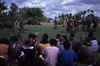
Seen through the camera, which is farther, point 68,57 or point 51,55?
point 51,55

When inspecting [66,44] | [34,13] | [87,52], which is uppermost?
[66,44]

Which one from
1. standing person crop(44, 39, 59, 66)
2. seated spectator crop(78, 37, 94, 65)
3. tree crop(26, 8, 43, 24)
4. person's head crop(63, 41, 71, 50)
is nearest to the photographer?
person's head crop(63, 41, 71, 50)

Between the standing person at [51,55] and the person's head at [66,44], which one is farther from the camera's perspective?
the standing person at [51,55]

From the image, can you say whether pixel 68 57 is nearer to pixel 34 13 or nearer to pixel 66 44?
pixel 66 44

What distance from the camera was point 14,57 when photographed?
11383mm

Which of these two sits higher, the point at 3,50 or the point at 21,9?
the point at 3,50

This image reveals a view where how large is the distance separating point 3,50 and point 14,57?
4.72ft

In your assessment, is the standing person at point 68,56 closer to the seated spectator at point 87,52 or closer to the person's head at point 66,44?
the person's head at point 66,44

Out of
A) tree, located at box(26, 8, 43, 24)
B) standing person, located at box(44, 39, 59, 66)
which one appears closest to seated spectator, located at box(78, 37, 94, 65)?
standing person, located at box(44, 39, 59, 66)

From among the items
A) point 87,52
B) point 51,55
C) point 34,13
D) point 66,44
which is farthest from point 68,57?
point 34,13

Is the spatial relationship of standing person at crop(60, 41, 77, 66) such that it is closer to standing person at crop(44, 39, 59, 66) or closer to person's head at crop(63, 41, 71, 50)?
person's head at crop(63, 41, 71, 50)

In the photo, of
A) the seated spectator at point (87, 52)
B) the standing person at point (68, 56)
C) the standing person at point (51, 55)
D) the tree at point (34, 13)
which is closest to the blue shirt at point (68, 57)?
the standing person at point (68, 56)

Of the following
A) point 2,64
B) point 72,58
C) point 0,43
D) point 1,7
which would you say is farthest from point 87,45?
point 1,7

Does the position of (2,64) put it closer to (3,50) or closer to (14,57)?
(3,50)
